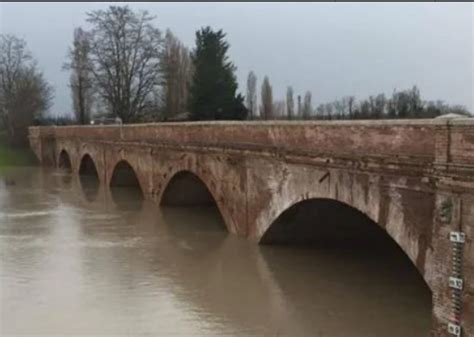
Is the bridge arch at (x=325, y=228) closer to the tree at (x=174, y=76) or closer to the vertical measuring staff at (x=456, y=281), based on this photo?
the vertical measuring staff at (x=456, y=281)

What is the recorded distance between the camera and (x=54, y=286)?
1183cm

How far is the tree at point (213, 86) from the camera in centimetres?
3728

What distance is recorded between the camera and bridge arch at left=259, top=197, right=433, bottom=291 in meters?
13.4

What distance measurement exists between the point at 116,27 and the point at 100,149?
16898 millimetres

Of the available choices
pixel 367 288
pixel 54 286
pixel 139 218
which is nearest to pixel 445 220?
pixel 367 288

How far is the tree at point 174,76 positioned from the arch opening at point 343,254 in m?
32.3

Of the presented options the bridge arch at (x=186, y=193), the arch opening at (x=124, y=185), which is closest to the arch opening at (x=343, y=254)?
the bridge arch at (x=186, y=193)

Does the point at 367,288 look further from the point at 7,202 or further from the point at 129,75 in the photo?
the point at 129,75

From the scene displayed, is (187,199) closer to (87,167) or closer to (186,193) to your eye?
(186,193)

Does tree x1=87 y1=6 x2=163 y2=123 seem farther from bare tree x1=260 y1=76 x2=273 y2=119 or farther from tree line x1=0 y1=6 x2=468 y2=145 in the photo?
bare tree x1=260 y1=76 x2=273 y2=119

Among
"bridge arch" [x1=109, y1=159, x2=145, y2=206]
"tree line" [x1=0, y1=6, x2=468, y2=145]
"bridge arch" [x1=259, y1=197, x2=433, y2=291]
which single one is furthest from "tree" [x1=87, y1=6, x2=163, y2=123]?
"bridge arch" [x1=259, y1=197, x2=433, y2=291]

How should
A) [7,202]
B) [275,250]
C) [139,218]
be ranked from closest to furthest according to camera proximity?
[275,250], [139,218], [7,202]

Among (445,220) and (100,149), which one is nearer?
(445,220)

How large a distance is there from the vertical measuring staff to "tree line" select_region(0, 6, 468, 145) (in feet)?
47.7
